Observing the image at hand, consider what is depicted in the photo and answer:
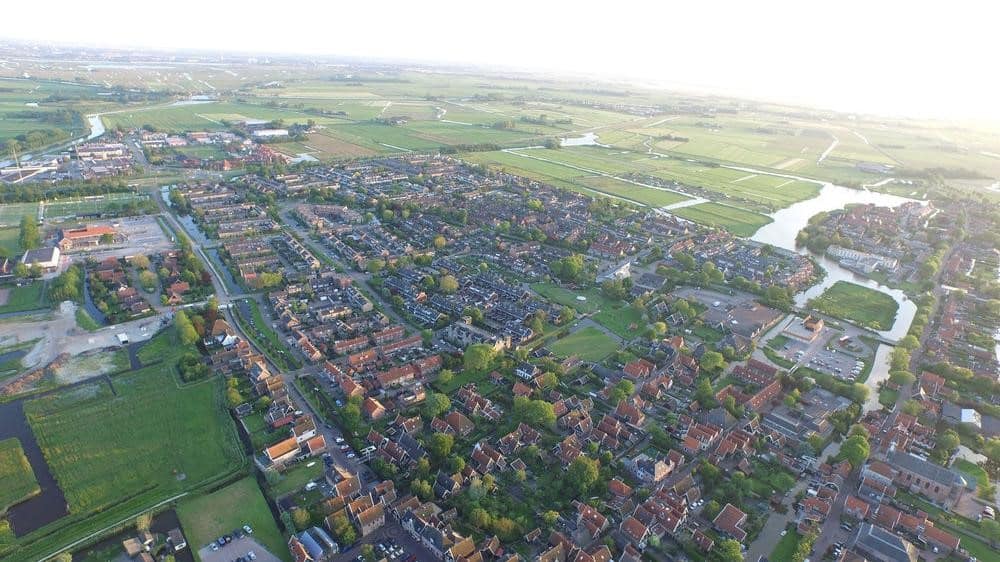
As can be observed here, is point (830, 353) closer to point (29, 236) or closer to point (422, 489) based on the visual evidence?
point (422, 489)

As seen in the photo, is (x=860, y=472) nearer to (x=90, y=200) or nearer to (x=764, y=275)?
(x=764, y=275)

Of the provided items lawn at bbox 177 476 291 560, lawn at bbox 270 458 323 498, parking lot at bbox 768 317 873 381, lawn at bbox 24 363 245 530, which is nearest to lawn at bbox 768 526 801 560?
parking lot at bbox 768 317 873 381

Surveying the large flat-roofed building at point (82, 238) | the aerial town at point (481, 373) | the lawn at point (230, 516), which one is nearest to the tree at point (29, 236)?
the aerial town at point (481, 373)

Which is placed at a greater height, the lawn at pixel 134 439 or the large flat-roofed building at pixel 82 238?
the large flat-roofed building at pixel 82 238

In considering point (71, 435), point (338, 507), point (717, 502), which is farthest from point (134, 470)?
point (717, 502)

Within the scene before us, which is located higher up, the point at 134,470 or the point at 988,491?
the point at 988,491

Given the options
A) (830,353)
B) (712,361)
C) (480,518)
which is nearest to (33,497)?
(480,518)

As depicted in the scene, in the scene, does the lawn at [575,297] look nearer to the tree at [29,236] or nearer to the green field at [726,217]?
the green field at [726,217]
